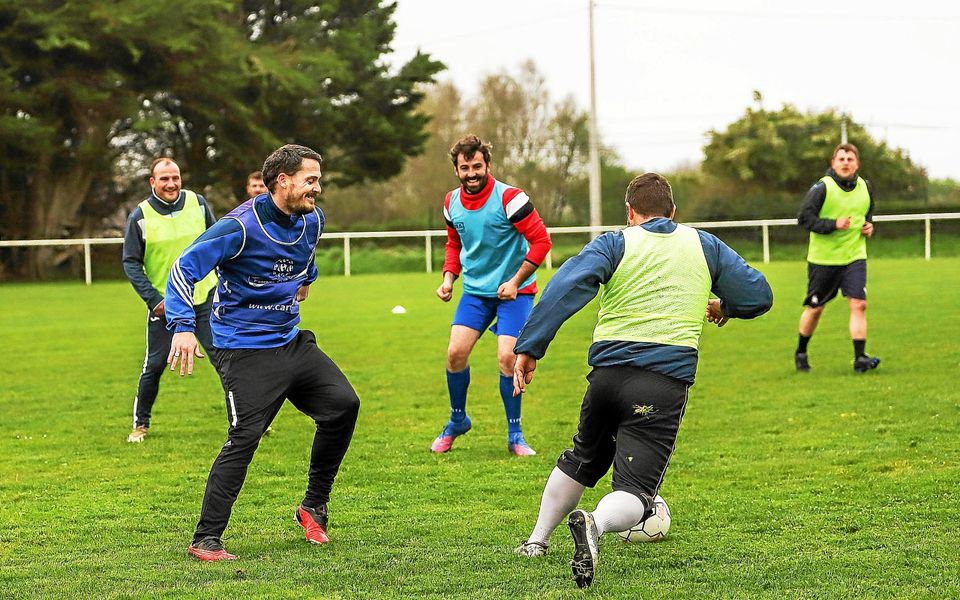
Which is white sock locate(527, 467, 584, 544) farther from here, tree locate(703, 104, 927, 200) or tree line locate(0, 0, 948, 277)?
tree locate(703, 104, 927, 200)

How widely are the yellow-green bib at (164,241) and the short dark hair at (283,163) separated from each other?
3466mm

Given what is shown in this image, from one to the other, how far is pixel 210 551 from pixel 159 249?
3.98 m

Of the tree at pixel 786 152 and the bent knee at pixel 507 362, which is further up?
the tree at pixel 786 152

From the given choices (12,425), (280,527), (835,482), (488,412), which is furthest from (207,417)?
(835,482)

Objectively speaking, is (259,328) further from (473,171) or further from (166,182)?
(166,182)

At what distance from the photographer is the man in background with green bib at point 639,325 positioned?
4.88 metres

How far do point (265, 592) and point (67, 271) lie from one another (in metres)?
32.7

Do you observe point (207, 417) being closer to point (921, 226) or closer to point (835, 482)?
point (835, 482)

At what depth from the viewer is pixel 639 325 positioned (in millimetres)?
4984

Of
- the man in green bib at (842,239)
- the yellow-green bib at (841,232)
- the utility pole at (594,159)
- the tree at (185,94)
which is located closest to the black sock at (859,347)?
the man in green bib at (842,239)

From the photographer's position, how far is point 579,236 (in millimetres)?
39406

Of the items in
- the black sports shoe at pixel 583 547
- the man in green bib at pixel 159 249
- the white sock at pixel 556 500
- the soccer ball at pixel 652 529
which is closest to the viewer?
the black sports shoe at pixel 583 547

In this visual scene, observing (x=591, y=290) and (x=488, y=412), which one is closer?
(x=591, y=290)

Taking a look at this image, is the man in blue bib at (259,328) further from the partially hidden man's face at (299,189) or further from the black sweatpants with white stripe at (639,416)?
the black sweatpants with white stripe at (639,416)
